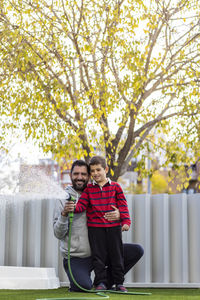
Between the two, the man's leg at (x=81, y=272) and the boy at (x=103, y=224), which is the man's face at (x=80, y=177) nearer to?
the boy at (x=103, y=224)

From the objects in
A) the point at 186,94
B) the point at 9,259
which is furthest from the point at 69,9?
the point at 9,259

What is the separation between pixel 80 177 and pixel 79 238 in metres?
0.59

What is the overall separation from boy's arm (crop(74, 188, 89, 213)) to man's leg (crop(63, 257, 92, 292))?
55 cm

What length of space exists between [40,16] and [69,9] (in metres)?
0.48

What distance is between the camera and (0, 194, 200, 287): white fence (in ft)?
22.7

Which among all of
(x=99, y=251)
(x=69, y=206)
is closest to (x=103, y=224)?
(x=99, y=251)

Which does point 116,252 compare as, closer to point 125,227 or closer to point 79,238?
point 125,227

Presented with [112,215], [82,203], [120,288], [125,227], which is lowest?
[120,288]

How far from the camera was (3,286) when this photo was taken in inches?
246

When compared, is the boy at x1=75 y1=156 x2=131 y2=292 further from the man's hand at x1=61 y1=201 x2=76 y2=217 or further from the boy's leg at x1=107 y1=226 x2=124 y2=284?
the man's hand at x1=61 y1=201 x2=76 y2=217

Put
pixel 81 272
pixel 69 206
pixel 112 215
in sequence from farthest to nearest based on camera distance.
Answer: pixel 81 272 < pixel 112 215 < pixel 69 206

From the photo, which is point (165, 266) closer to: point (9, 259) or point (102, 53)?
point (9, 259)

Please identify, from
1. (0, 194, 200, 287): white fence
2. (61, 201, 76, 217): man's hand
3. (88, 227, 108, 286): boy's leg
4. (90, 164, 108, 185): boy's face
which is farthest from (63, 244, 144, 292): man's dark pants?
(0, 194, 200, 287): white fence

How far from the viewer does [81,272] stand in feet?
18.1
